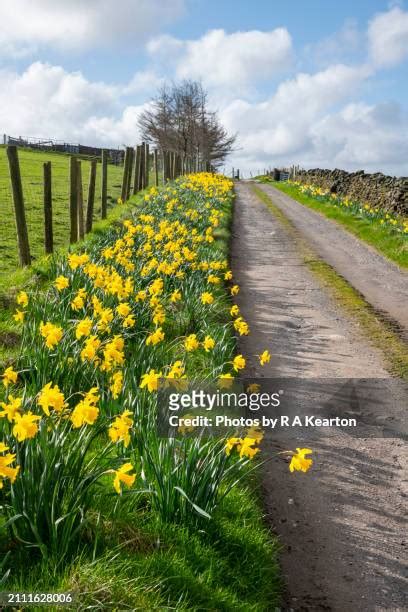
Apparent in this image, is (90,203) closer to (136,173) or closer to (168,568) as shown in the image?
(136,173)

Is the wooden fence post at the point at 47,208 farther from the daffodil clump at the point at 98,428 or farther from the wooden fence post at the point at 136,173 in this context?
the wooden fence post at the point at 136,173

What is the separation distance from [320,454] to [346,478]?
357 millimetres

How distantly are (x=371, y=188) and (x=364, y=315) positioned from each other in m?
13.2

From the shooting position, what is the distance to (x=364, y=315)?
8367mm

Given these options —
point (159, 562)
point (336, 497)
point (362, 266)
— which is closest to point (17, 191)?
point (362, 266)

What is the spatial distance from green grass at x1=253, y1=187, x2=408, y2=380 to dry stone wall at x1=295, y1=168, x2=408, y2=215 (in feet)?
16.7

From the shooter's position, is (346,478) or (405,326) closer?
(346,478)

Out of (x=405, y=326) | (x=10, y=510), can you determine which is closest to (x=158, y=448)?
(x=10, y=510)

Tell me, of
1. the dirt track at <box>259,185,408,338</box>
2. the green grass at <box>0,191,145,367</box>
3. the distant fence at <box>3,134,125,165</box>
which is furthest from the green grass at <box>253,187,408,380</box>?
the distant fence at <box>3,134,125,165</box>

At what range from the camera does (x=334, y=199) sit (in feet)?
75.4

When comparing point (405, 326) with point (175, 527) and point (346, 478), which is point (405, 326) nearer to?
point (346, 478)

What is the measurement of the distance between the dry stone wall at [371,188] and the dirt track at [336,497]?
1074 cm

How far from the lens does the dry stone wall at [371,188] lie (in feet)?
56.3

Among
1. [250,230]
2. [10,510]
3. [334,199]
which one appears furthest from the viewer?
[334,199]
